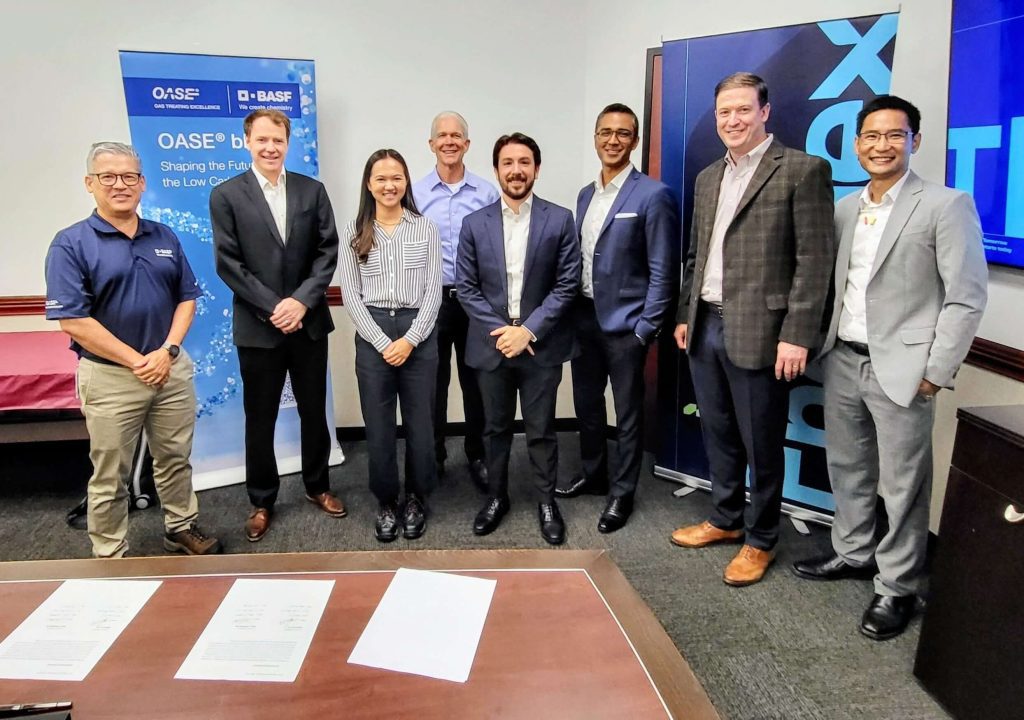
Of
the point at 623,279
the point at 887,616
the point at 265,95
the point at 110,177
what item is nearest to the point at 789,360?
the point at 623,279

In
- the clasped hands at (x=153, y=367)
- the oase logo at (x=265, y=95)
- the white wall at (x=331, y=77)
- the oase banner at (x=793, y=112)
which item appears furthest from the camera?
the white wall at (x=331, y=77)

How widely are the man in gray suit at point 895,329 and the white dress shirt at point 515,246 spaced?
1089 mm

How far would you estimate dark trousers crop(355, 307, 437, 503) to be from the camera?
2.66 m

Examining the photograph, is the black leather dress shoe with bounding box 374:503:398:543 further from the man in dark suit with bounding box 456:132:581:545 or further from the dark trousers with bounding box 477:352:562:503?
the man in dark suit with bounding box 456:132:581:545

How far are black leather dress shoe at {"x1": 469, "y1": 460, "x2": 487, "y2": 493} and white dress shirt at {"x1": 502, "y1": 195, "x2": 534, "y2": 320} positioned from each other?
0.97 m

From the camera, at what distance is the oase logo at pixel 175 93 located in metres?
2.99

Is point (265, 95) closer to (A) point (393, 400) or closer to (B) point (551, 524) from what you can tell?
(A) point (393, 400)

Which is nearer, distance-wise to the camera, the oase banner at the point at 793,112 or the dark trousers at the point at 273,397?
the oase banner at the point at 793,112

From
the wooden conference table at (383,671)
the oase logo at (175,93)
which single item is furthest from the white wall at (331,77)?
the wooden conference table at (383,671)

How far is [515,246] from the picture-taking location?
263 cm

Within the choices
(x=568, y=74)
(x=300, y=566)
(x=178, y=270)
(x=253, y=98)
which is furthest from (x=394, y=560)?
(x=568, y=74)

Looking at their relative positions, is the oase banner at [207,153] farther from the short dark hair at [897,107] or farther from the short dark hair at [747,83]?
the short dark hair at [897,107]

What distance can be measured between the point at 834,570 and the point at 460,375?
1842mm

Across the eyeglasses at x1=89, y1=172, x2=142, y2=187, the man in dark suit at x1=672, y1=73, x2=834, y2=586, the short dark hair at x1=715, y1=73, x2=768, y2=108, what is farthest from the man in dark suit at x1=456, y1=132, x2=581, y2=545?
the eyeglasses at x1=89, y1=172, x2=142, y2=187
